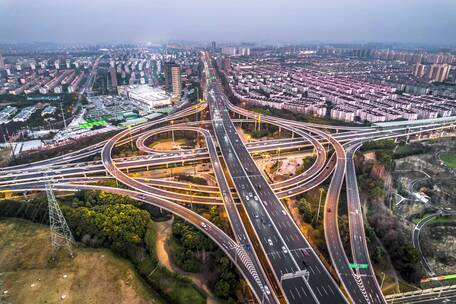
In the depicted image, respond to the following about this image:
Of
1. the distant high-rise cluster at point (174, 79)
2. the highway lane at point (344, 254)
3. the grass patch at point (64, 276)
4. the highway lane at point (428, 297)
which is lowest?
the highway lane at point (428, 297)

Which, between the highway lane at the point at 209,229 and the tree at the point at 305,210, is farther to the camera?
the tree at the point at 305,210

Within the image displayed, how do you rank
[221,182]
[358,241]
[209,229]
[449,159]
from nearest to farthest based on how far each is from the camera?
[358,241] → [209,229] → [221,182] → [449,159]

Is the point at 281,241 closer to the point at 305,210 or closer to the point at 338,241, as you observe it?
the point at 338,241

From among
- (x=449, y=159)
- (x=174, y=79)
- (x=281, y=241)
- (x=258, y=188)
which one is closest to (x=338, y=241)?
(x=281, y=241)

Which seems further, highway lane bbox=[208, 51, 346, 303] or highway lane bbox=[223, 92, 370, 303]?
highway lane bbox=[223, 92, 370, 303]

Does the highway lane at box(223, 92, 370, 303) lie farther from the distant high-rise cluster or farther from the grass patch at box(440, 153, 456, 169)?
the distant high-rise cluster

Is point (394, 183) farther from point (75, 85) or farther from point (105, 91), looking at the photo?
point (75, 85)

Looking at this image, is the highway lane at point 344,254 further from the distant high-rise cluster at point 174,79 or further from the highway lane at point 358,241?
the distant high-rise cluster at point 174,79

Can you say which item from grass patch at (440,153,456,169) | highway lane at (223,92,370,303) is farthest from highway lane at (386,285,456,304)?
grass patch at (440,153,456,169)

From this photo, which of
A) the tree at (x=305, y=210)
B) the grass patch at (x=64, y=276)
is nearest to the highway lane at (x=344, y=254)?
the tree at (x=305, y=210)

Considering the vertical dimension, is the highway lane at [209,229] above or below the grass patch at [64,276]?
above
